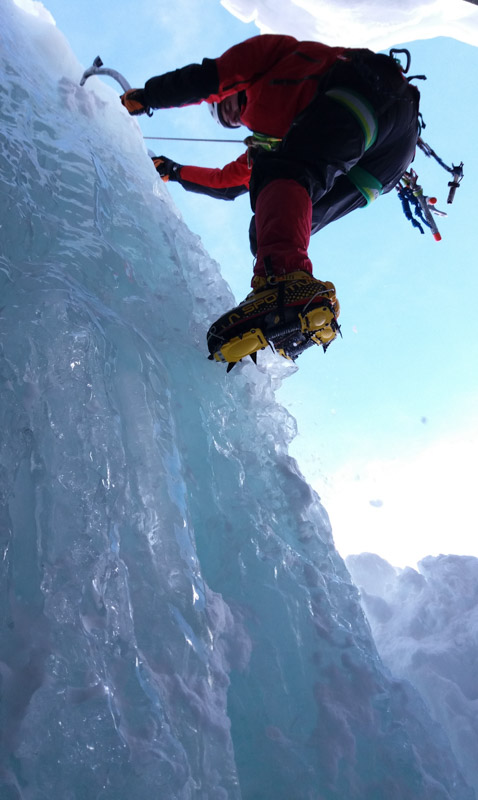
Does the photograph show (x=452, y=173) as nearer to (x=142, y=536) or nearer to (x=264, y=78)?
(x=264, y=78)

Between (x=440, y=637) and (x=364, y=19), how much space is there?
7801mm

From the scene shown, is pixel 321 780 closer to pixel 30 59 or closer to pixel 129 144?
pixel 129 144

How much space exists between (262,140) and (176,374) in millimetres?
1743

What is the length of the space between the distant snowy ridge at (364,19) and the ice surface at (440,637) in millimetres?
6939

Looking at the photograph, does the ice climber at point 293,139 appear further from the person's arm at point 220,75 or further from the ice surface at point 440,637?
the ice surface at point 440,637

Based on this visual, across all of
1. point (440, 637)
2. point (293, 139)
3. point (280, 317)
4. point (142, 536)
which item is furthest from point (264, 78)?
point (440, 637)

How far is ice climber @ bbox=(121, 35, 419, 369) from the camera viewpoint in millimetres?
2084

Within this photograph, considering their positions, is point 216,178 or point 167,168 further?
point 167,168

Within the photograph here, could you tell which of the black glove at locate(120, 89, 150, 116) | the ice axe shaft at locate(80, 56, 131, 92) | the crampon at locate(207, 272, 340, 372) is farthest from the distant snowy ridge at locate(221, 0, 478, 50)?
the crampon at locate(207, 272, 340, 372)

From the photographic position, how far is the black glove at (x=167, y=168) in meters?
4.05

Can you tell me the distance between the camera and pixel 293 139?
7.46 ft

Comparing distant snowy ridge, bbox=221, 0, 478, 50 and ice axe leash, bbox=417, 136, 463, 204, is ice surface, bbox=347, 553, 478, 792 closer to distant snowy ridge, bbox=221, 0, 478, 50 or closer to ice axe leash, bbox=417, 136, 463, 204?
ice axe leash, bbox=417, 136, 463, 204

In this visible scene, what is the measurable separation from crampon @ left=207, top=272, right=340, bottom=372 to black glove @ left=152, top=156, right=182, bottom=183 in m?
2.38

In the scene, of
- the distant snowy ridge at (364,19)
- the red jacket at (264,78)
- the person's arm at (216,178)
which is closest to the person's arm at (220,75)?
the red jacket at (264,78)
